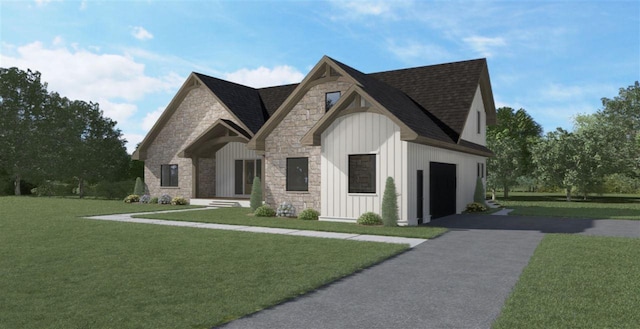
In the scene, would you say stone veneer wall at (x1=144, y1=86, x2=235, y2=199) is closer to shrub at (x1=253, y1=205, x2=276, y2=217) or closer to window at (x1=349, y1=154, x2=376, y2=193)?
shrub at (x1=253, y1=205, x2=276, y2=217)

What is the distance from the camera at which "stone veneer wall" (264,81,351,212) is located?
63.2 ft

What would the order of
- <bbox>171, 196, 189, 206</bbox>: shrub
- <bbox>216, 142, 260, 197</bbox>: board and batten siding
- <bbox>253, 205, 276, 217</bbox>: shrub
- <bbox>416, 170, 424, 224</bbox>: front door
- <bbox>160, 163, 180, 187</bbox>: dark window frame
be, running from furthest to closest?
<bbox>160, 163, 180, 187</bbox>: dark window frame, <bbox>216, 142, 260, 197</bbox>: board and batten siding, <bbox>171, 196, 189, 206</bbox>: shrub, <bbox>253, 205, 276, 217</bbox>: shrub, <bbox>416, 170, 424, 224</bbox>: front door

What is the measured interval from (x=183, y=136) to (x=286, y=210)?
40.7 feet

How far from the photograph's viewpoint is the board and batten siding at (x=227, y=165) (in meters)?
28.5

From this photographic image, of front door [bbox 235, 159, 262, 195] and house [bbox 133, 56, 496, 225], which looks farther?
front door [bbox 235, 159, 262, 195]

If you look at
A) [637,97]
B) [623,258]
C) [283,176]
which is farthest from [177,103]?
[637,97]

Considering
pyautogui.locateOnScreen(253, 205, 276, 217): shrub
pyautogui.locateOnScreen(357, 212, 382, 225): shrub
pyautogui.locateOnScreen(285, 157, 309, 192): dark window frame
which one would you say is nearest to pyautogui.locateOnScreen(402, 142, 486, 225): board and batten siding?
pyautogui.locateOnScreen(357, 212, 382, 225): shrub

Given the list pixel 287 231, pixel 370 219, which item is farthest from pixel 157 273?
pixel 370 219

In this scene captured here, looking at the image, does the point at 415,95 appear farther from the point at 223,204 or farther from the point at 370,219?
the point at 223,204

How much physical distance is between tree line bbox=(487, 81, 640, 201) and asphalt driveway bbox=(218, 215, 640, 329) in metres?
24.8

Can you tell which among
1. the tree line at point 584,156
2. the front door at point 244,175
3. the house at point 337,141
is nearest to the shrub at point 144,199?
the house at point 337,141

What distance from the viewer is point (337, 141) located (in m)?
17.6

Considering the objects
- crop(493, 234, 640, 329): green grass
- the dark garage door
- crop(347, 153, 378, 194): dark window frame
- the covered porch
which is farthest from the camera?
the covered porch

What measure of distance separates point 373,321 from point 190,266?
4.50 meters
